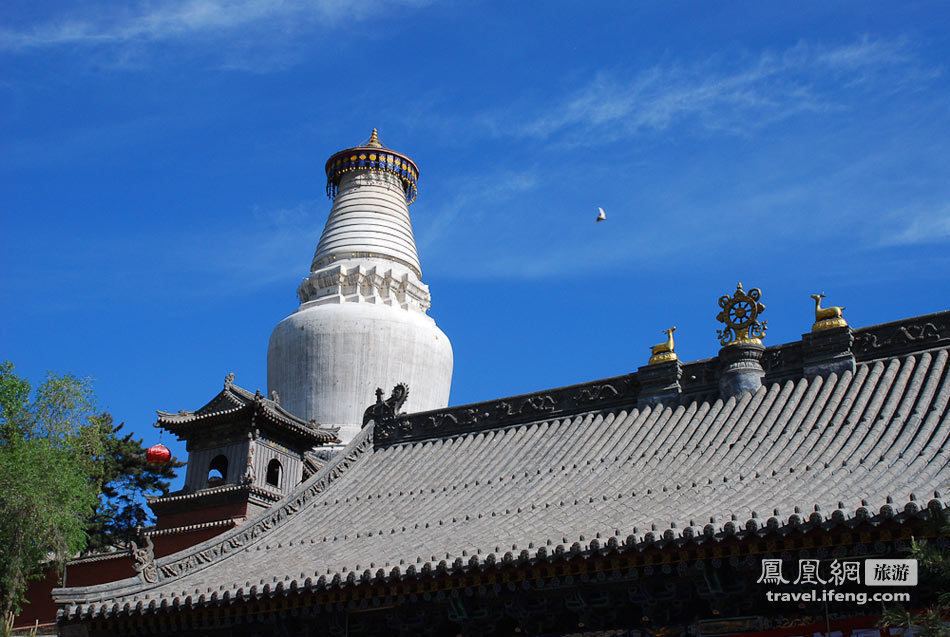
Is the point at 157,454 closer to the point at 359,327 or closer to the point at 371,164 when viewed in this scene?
the point at 359,327

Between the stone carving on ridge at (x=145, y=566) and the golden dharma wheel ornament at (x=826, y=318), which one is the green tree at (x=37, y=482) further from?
the golden dharma wheel ornament at (x=826, y=318)

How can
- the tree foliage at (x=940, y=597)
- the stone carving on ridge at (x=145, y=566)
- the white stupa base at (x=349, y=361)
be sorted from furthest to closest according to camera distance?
the white stupa base at (x=349, y=361) → the stone carving on ridge at (x=145, y=566) → the tree foliage at (x=940, y=597)

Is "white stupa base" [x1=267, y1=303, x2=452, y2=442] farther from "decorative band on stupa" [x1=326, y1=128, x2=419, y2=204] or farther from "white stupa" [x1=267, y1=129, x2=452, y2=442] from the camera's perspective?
"decorative band on stupa" [x1=326, y1=128, x2=419, y2=204]

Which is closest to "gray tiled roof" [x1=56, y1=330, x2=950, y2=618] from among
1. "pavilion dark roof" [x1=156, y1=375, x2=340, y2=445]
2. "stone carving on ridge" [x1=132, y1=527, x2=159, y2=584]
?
"stone carving on ridge" [x1=132, y1=527, x2=159, y2=584]

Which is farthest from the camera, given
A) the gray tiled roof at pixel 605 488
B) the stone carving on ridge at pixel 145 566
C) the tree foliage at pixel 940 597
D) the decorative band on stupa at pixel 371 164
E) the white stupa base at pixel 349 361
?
the decorative band on stupa at pixel 371 164

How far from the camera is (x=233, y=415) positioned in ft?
77.0

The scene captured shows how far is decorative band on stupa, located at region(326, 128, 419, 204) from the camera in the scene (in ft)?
116

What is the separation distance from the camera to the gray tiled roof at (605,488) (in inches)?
415

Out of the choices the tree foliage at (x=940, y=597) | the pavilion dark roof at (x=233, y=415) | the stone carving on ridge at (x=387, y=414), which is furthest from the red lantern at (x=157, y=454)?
the tree foliage at (x=940, y=597)

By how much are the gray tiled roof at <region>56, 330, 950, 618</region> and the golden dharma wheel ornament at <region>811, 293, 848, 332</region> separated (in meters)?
0.72

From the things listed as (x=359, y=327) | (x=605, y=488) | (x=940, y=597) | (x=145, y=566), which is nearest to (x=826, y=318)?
(x=605, y=488)

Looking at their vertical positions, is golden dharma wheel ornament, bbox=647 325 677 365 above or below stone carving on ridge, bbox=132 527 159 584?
above

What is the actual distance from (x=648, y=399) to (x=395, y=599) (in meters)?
5.83

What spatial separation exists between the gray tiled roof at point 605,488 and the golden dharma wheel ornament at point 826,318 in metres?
0.72
